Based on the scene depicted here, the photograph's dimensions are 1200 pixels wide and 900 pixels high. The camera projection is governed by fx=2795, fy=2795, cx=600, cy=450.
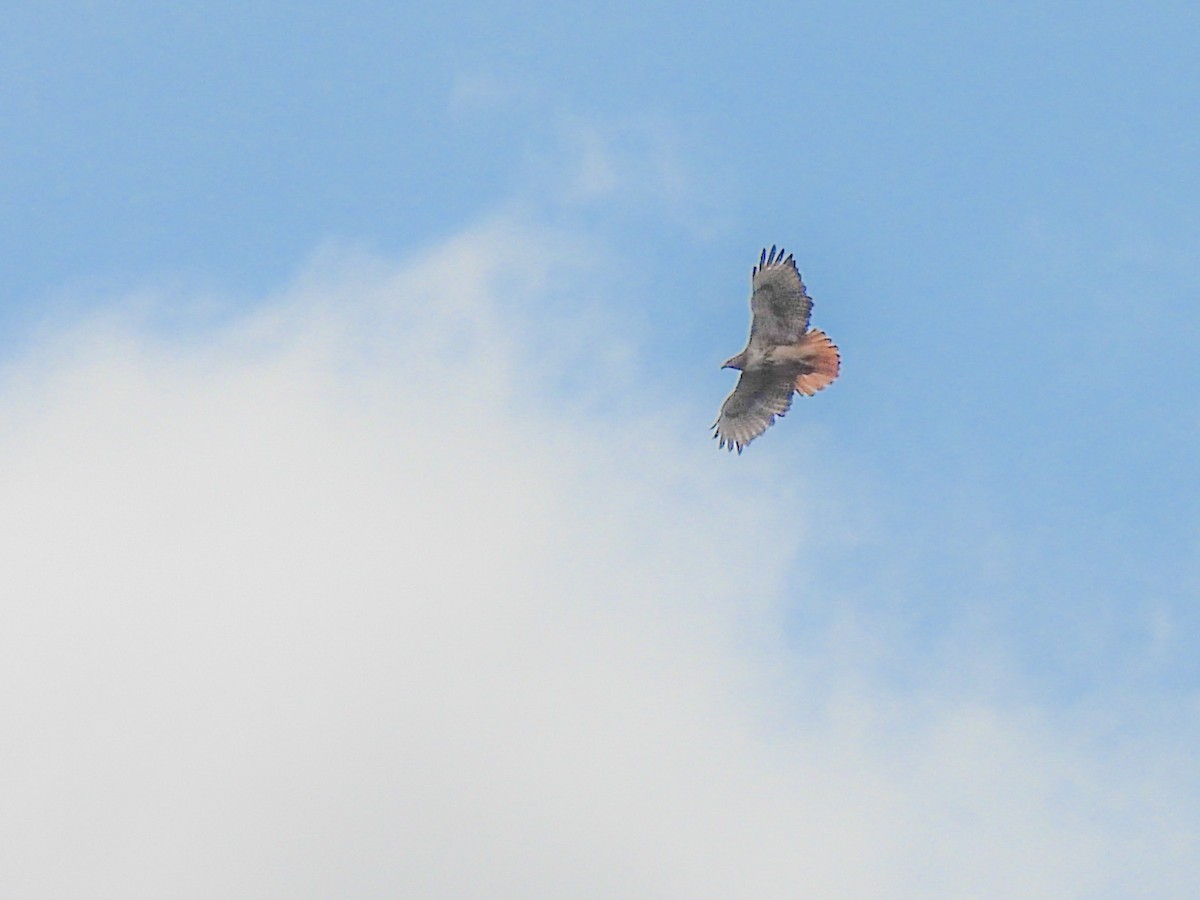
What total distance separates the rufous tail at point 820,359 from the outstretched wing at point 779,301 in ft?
0.89

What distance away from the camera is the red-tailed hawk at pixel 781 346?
195 feet

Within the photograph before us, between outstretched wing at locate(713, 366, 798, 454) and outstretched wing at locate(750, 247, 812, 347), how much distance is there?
92 centimetres

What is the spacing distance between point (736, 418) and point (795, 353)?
2.87 metres

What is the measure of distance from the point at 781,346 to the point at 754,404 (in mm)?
2136

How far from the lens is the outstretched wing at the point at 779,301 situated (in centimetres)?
5931

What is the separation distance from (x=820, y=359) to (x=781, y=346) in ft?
2.96

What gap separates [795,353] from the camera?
59844mm

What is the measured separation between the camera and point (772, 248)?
59562mm

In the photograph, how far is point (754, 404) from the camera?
202 ft

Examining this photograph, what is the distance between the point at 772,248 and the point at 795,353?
230 centimetres

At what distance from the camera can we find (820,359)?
5969cm

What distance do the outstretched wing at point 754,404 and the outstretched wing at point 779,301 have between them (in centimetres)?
92

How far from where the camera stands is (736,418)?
204 feet

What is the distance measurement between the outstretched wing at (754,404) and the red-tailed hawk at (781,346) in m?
0.02
